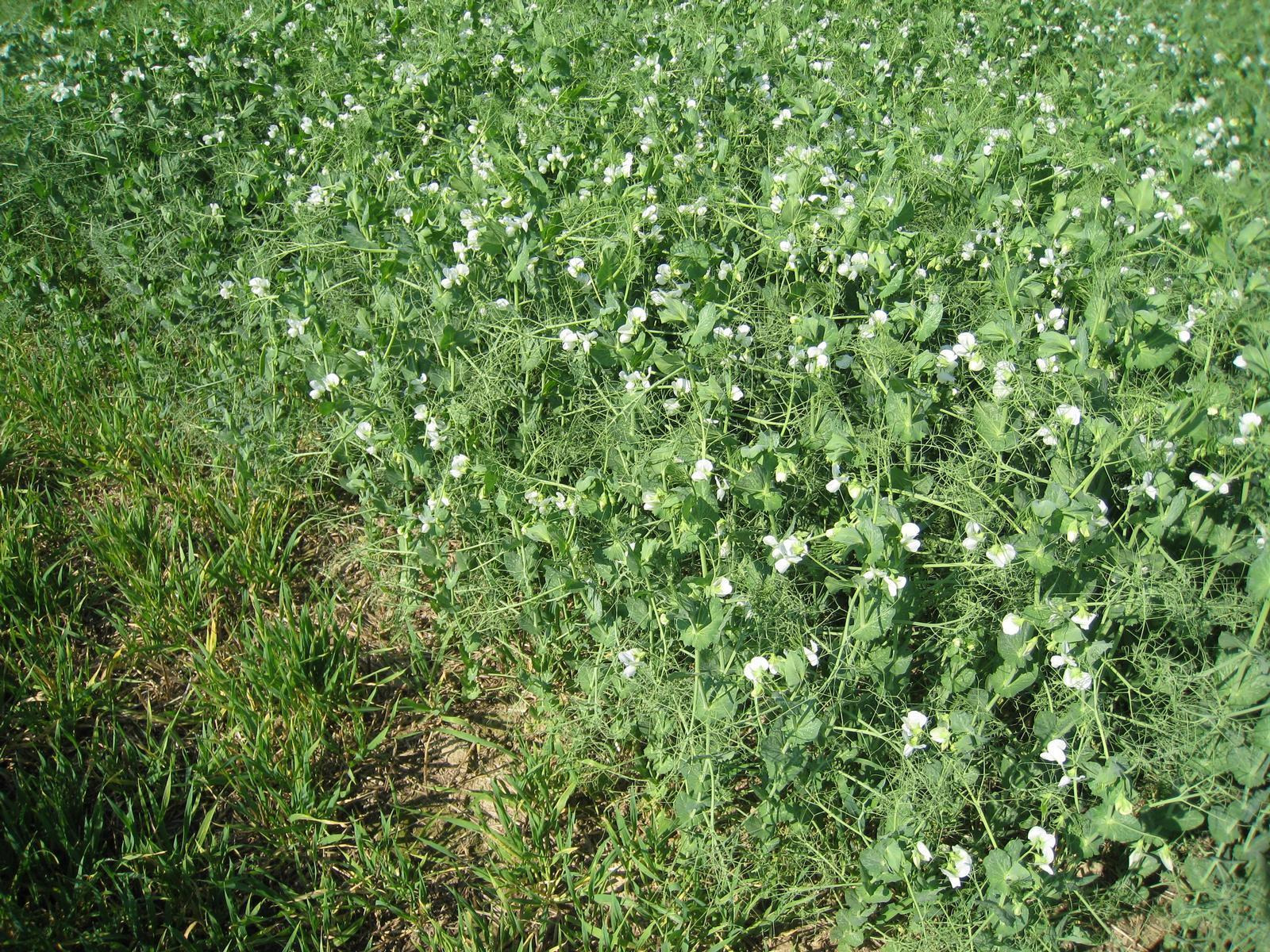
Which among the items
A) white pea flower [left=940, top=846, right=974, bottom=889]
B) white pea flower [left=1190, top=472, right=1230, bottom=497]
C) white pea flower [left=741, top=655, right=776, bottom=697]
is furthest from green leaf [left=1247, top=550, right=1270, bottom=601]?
white pea flower [left=741, top=655, right=776, bottom=697]

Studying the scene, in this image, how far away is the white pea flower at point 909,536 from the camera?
1842 millimetres

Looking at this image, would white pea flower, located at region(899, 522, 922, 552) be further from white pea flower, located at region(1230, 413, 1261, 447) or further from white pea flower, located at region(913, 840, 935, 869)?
white pea flower, located at region(1230, 413, 1261, 447)

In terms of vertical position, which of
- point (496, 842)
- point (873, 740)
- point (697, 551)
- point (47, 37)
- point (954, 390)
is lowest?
point (496, 842)

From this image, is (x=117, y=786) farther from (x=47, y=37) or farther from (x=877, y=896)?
(x=47, y=37)

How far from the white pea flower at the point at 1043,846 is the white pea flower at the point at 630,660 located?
31.6 inches

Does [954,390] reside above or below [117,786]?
above

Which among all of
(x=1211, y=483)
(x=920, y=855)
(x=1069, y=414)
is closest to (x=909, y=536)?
(x=1069, y=414)

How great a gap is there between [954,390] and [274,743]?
1.75 meters

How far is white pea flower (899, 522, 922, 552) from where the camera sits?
184cm

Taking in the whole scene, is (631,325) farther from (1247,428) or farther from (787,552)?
(1247,428)

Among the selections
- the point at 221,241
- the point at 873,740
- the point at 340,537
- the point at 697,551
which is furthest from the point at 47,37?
the point at 873,740

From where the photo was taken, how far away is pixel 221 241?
3395mm

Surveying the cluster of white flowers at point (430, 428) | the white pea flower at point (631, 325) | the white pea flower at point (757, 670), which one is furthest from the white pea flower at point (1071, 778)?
the cluster of white flowers at point (430, 428)

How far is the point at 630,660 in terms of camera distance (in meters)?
1.96
